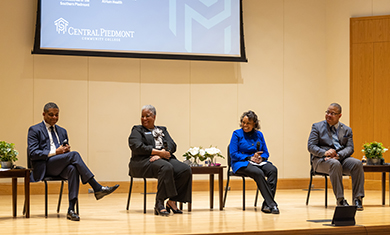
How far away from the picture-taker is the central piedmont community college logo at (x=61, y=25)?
6.47 metres

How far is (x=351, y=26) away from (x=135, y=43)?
3.30 metres

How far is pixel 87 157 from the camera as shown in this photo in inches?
265

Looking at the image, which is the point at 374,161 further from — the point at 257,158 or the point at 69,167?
the point at 69,167

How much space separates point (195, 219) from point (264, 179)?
891 mm

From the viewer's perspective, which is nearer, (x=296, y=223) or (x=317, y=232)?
(x=317, y=232)

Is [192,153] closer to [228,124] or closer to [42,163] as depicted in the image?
[42,163]

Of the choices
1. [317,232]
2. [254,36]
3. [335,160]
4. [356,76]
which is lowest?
[317,232]

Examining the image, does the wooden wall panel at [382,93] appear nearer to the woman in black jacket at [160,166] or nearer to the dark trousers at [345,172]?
the dark trousers at [345,172]

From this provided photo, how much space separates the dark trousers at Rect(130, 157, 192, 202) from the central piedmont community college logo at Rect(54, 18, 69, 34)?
272 centimetres

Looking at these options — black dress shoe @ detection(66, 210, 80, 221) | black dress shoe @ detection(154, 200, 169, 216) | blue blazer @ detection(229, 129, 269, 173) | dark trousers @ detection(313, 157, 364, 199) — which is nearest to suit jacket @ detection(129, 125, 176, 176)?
black dress shoe @ detection(154, 200, 169, 216)

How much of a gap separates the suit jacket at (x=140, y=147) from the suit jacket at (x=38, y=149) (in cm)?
83

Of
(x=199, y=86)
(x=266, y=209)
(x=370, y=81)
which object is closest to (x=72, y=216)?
(x=266, y=209)

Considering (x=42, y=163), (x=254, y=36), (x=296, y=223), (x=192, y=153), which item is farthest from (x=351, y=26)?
(x=42, y=163)

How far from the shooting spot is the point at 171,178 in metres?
4.66
